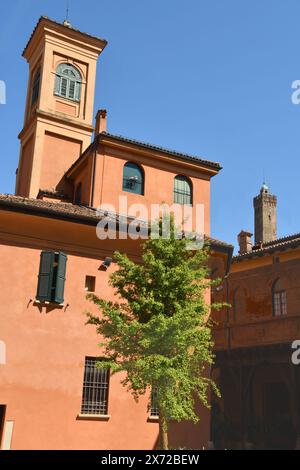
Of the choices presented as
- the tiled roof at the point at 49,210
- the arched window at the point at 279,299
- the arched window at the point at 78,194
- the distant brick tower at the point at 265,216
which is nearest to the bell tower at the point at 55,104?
the arched window at the point at 78,194

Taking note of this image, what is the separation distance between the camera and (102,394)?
14.9 meters

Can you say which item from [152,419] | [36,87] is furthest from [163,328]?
[36,87]

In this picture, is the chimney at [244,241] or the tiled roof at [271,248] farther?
the chimney at [244,241]

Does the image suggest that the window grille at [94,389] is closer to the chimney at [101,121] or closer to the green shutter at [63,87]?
the chimney at [101,121]

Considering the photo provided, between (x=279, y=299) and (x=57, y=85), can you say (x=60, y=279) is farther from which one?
(x=279, y=299)

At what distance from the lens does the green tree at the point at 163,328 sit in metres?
11.9

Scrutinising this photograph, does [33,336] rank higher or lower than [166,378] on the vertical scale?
higher

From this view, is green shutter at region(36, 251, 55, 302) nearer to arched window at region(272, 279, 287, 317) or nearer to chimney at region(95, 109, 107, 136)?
chimney at region(95, 109, 107, 136)

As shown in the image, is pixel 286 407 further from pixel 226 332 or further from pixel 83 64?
pixel 83 64

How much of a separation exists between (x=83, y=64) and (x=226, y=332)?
15.9 m

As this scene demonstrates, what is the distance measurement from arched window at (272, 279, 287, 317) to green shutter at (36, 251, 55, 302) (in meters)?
13.5

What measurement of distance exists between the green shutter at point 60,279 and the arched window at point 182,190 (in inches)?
271

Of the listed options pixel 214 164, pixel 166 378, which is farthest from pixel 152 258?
pixel 214 164

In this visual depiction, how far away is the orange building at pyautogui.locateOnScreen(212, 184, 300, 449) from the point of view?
23.4 meters
